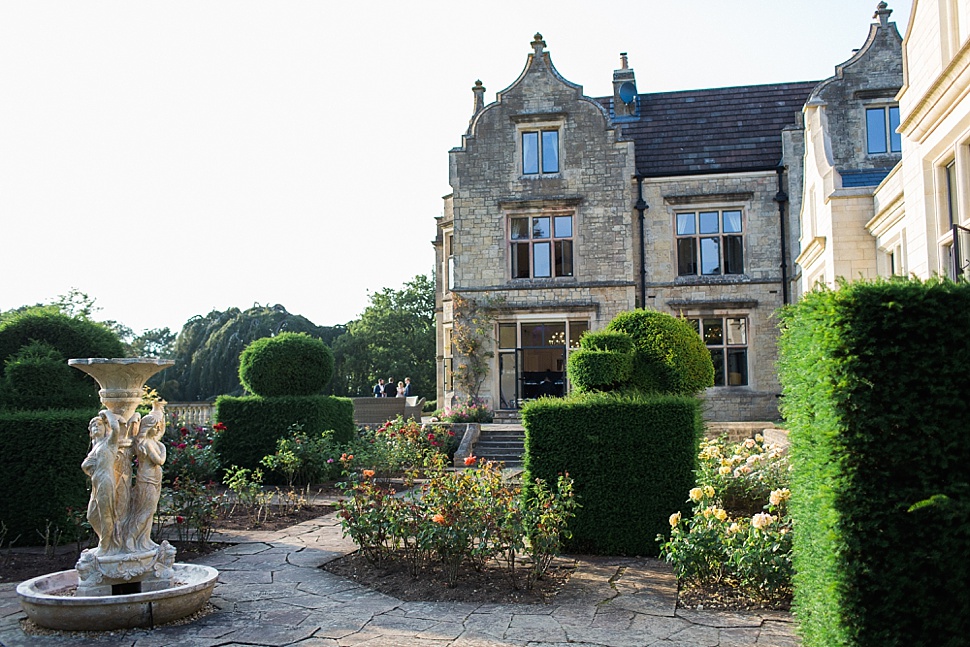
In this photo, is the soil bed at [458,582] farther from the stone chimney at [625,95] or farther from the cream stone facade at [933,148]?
the stone chimney at [625,95]

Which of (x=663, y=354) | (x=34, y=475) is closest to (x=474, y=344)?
(x=663, y=354)

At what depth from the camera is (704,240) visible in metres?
22.1

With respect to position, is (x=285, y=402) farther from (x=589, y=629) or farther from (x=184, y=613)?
(x=589, y=629)

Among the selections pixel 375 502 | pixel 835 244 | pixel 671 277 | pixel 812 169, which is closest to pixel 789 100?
pixel 671 277

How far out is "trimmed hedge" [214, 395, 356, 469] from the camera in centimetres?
1501

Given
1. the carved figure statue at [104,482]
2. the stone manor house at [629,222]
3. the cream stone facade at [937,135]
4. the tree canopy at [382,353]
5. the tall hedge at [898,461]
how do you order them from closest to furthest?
the tall hedge at [898,461] < the carved figure statue at [104,482] < the cream stone facade at [937,135] < the stone manor house at [629,222] < the tree canopy at [382,353]

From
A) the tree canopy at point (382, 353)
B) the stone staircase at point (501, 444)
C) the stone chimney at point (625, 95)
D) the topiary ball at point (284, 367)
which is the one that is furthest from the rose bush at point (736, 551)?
the tree canopy at point (382, 353)

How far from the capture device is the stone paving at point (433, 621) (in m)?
5.37

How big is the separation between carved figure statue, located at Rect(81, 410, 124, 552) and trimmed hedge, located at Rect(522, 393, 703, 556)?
4.11m

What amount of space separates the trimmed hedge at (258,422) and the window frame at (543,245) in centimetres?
893

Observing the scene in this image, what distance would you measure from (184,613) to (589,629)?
318 cm

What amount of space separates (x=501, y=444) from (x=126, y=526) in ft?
42.3

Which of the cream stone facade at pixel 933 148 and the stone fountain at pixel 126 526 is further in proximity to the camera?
the cream stone facade at pixel 933 148

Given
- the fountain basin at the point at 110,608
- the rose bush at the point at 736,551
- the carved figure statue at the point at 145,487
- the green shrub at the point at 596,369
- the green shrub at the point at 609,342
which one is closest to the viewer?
the fountain basin at the point at 110,608
